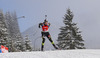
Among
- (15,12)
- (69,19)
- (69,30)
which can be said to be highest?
(15,12)

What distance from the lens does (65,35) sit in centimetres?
3488

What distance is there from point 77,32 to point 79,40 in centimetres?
177

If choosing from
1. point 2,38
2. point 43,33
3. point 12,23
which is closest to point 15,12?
point 12,23

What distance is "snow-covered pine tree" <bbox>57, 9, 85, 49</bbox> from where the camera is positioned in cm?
3334

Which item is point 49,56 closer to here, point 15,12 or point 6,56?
point 6,56

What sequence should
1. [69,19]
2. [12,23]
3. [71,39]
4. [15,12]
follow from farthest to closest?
[15,12] < [12,23] < [69,19] < [71,39]

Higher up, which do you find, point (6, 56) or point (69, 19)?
point (69, 19)

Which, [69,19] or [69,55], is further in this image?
[69,19]

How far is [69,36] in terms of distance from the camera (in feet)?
111

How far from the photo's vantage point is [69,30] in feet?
115

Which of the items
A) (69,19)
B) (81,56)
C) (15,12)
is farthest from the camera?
(15,12)

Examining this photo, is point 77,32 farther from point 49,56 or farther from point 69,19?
point 49,56

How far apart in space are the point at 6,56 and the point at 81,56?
13.1ft

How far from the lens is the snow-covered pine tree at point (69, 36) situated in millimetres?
33344
